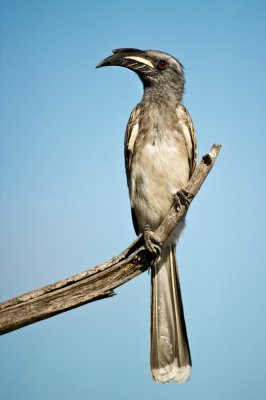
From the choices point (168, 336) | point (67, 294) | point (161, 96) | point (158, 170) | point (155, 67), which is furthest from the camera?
point (155, 67)

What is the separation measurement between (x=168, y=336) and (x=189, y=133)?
244cm

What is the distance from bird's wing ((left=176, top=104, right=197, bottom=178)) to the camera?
19.3 feet

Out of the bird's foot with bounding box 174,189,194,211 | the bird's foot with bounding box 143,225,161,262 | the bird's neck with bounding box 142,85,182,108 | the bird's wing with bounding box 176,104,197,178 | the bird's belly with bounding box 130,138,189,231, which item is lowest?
the bird's foot with bounding box 143,225,161,262

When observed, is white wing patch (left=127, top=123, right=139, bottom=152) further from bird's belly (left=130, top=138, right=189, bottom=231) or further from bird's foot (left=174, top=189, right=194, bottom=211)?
bird's foot (left=174, top=189, right=194, bottom=211)

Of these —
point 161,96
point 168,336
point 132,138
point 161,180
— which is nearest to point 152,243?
point 161,180

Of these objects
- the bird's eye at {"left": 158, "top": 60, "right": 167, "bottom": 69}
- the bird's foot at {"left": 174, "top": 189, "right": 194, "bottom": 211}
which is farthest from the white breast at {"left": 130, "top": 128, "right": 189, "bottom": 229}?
the bird's eye at {"left": 158, "top": 60, "right": 167, "bottom": 69}

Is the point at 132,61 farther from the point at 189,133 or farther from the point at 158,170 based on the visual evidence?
the point at 158,170

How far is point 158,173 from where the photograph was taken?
5.57 m

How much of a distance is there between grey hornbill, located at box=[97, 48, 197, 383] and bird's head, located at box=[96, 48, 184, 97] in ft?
0.06

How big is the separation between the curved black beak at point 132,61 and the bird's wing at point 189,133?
30.9 inches

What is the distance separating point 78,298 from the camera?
424 cm

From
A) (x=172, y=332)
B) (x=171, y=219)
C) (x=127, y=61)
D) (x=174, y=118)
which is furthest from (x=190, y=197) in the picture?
(x=127, y=61)

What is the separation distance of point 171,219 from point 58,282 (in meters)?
1.44

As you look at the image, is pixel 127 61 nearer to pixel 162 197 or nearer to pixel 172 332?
pixel 162 197
